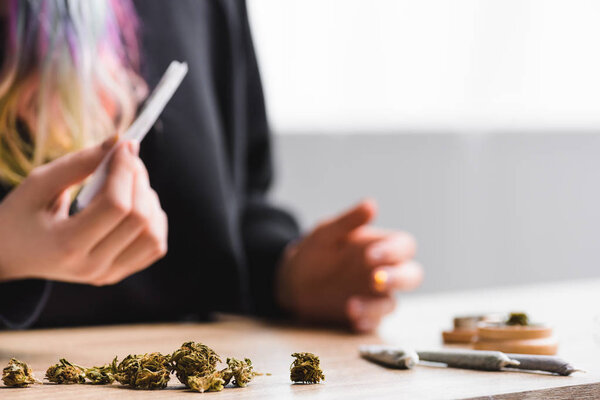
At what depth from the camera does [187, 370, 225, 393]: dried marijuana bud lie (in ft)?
1.11

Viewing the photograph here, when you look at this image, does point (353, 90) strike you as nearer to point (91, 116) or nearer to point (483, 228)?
point (483, 228)

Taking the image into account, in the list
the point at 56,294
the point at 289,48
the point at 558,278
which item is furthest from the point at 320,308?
the point at 558,278

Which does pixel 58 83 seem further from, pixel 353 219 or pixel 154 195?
pixel 353 219

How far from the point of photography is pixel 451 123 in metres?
1.50

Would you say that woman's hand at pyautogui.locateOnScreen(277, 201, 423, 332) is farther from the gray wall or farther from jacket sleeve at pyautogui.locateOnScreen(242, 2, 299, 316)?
the gray wall

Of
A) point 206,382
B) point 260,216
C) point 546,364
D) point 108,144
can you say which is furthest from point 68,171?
point 260,216

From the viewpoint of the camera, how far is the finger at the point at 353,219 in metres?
0.63

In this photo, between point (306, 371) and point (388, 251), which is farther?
point (388, 251)

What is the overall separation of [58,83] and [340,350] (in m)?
0.27

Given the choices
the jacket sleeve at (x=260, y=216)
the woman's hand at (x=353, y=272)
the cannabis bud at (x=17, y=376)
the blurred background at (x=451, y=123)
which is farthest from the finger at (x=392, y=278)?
the blurred background at (x=451, y=123)

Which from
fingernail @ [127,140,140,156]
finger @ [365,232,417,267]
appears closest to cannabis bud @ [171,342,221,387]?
fingernail @ [127,140,140,156]

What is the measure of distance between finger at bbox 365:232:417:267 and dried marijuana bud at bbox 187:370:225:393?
327 mm

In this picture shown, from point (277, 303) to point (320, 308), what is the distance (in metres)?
0.08

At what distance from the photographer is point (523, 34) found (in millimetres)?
1568
